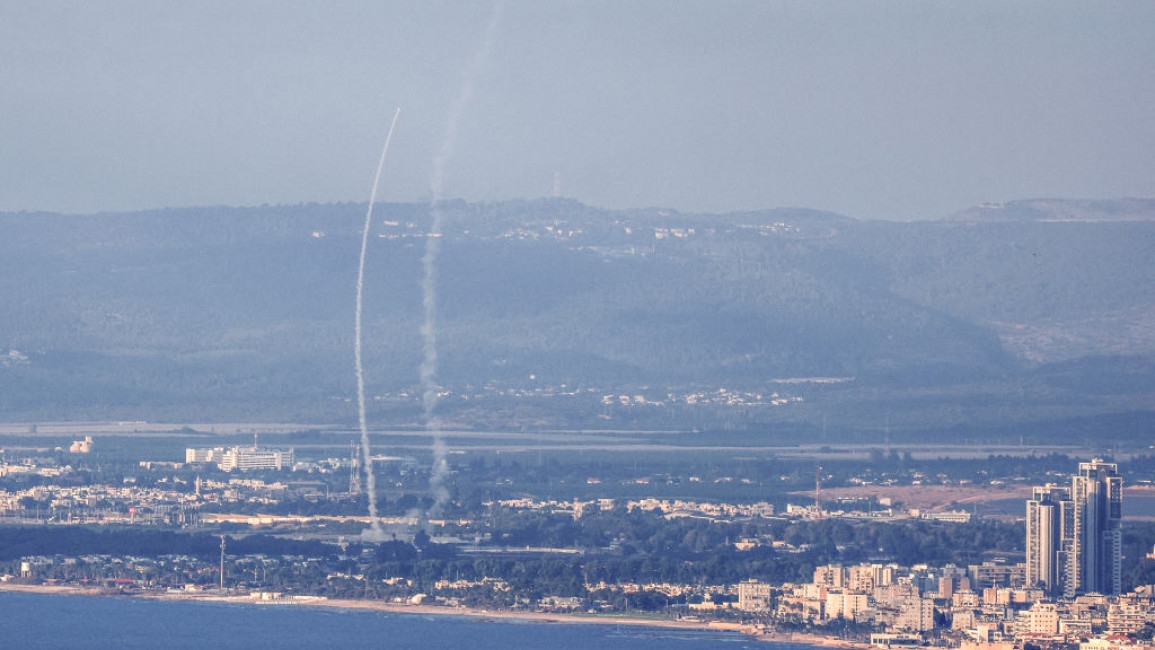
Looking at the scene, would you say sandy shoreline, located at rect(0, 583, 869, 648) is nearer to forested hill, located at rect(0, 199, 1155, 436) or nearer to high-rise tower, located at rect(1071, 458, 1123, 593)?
high-rise tower, located at rect(1071, 458, 1123, 593)

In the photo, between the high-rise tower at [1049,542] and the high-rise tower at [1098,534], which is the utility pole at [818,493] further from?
the high-rise tower at [1049,542]

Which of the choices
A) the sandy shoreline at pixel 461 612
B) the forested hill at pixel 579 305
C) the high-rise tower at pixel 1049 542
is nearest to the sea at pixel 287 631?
the sandy shoreline at pixel 461 612

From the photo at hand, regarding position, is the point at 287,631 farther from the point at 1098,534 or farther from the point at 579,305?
the point at 579,305

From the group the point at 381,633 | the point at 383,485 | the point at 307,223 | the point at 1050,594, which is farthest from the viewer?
the point at 307,223

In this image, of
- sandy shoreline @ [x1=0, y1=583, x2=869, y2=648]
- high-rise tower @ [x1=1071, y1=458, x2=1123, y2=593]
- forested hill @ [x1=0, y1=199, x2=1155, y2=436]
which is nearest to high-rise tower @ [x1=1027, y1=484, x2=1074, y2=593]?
high-rise tower @ [x1=1071, y1=458, x2=1123, y2=593]

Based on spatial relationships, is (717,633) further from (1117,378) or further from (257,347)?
(257,347)

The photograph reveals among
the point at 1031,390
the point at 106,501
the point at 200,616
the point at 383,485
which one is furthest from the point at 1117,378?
the point at 200,616
